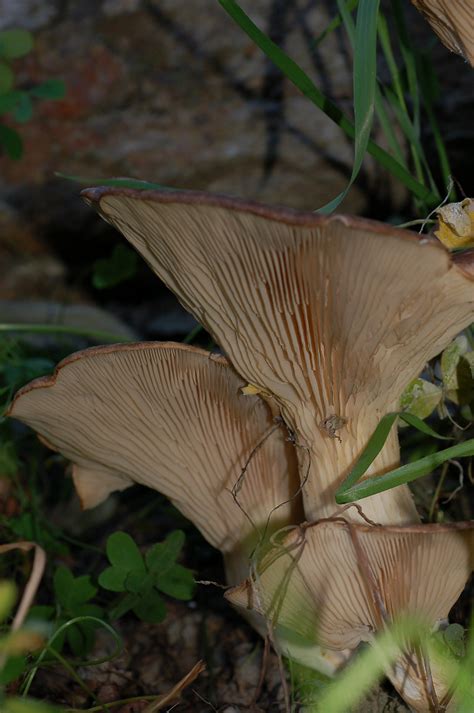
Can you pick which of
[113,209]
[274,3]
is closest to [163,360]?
[113,209]

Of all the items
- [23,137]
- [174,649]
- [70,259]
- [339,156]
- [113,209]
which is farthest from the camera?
[70,259]

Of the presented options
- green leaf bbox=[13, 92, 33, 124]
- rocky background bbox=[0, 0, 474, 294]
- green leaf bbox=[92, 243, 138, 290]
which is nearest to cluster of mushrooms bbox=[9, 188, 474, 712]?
green leaf bbox=[92, 243, 138, 290]

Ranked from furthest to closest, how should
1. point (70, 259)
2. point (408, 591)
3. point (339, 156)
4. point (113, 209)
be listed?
1. point (70, 259)
2. point (339, 156)
3. point (408, 591)
4. point (113, 209)

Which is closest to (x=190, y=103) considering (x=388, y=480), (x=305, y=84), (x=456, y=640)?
(x=305, y=84)

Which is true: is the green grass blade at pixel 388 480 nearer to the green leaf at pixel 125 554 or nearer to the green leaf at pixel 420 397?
the green leaf at pixel 420 397

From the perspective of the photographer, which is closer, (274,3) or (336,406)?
(336,406)

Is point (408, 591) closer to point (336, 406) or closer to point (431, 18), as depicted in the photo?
point (336, 406)
